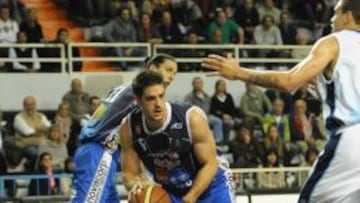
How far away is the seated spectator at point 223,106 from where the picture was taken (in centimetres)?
1322

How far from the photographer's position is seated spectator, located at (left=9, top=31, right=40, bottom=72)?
13.3 m

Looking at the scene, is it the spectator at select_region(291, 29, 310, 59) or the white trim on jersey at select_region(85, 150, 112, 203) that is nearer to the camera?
the white trim on jersey at select_region(85, 150, 112, 203)

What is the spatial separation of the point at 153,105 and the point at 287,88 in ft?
5.14

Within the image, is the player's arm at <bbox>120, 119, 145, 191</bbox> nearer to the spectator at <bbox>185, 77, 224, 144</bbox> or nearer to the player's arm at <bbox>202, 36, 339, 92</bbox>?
the player's arm at <bbox>202, 36, 339, 92</bbox>

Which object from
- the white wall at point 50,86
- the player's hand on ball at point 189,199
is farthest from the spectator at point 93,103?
the player's hand on ball at point 189,199

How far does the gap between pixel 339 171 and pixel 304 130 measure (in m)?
8.67

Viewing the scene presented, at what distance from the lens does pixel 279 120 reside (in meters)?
13.5

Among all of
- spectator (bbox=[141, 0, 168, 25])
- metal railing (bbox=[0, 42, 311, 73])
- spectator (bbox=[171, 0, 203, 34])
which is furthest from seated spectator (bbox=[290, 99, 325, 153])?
spectator (bbox=[141, 0, 168, 25])

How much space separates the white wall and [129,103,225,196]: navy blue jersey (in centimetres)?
702

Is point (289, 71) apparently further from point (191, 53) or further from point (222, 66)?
point (191, 53)

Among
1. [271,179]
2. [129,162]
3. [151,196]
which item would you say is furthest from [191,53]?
[151,196]

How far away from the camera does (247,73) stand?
4.77 m

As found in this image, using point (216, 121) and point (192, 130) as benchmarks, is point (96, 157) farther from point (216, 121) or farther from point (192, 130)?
point (216, 121)

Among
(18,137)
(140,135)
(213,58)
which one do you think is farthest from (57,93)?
(213,58)
